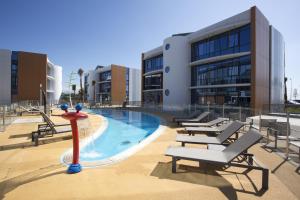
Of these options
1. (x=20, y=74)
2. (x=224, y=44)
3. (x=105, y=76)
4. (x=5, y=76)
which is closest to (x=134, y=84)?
(x=105, y=76)

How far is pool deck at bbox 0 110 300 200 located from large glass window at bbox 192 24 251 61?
61.8 ft

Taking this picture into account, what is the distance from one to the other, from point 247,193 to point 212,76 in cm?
2344

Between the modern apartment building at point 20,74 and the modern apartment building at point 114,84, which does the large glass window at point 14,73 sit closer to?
the modern apartment building at point 20,74

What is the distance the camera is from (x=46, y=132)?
8.91 m

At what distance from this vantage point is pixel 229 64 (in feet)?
77.0

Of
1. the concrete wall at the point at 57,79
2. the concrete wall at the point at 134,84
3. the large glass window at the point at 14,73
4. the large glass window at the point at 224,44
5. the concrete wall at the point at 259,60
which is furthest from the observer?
the concrete wall at the point at 134,84

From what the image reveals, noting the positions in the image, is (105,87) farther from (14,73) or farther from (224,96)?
(224,96)

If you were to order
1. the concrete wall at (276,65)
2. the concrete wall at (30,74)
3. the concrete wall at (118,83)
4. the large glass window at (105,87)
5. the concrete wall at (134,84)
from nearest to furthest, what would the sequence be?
the concrete wall at (276,65), the concrete wall at (30,74), the concrete wall at (118,83), the large glass window at (105,87), the concrete wall at (134,84)

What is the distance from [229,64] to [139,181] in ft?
74.1

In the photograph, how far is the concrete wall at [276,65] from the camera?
79.8 ft

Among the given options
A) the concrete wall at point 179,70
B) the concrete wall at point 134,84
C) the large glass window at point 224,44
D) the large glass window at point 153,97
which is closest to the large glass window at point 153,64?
the large glass window at point 153,97

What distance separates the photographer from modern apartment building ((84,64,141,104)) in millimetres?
56062

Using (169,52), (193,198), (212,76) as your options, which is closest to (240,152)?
(193,198)

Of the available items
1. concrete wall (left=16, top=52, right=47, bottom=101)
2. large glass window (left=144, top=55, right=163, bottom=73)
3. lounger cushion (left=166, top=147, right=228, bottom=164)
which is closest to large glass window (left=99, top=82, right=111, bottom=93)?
concrete wall (left=16, top=52, right=47, bottom=101)
